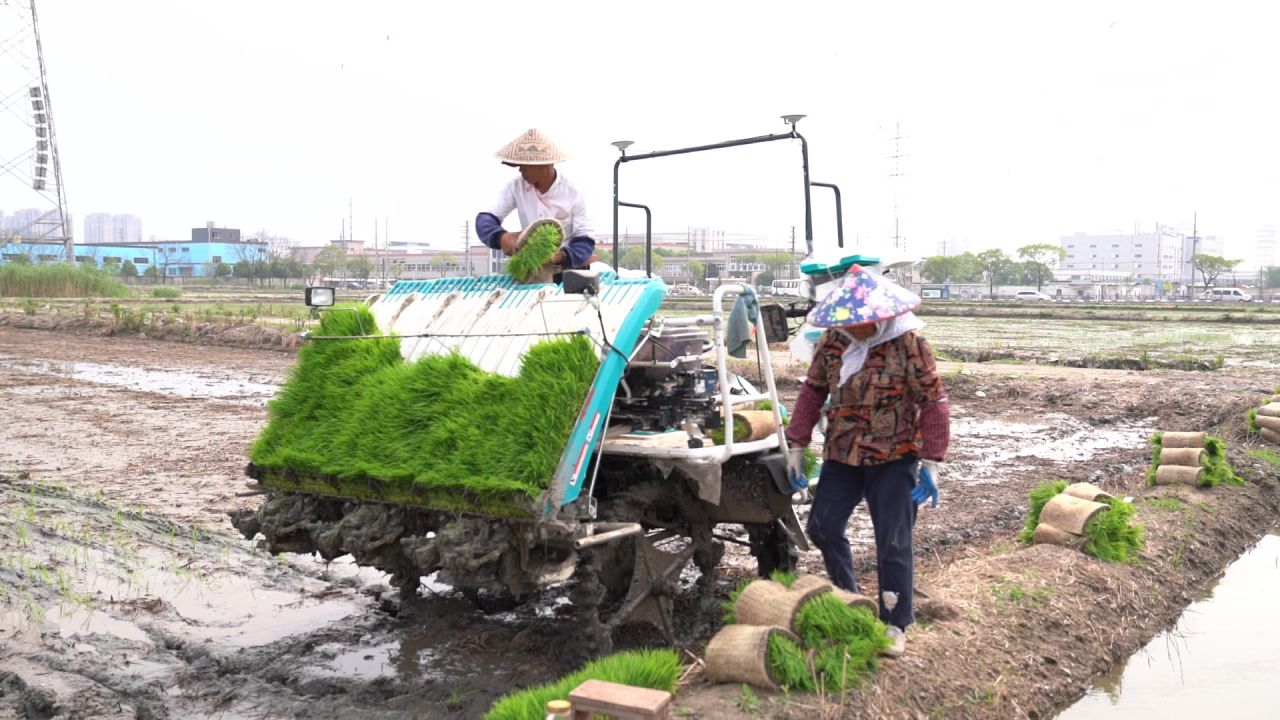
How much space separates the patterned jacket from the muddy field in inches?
37.1

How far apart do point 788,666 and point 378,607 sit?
291 cm

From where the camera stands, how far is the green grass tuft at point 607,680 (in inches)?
152

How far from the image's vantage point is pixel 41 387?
669 inches

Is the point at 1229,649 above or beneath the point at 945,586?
beneath

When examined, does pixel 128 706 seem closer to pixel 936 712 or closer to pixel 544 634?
pixel 544 634

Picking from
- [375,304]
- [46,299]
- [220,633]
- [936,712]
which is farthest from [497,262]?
[46,299]

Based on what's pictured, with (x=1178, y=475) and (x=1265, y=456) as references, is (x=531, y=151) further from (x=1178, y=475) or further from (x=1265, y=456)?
(x=1265, y=456)

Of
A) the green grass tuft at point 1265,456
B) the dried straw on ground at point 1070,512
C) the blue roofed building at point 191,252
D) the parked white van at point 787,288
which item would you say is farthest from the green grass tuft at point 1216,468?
the blue roofed building at point 191,252

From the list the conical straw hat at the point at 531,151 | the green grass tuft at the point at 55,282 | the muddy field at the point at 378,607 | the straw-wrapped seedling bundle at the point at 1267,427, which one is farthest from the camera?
the green grass tuft at the point at 55,282

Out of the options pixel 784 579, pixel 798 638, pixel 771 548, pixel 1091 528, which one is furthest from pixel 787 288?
pixel 1091 528

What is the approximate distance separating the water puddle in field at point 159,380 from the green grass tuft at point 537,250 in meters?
10.8

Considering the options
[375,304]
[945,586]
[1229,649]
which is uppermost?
[375,304]

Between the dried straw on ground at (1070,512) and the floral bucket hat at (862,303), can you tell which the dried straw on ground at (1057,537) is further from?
the floral bucket hat at (862,303)

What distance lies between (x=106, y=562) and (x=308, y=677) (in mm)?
2688
